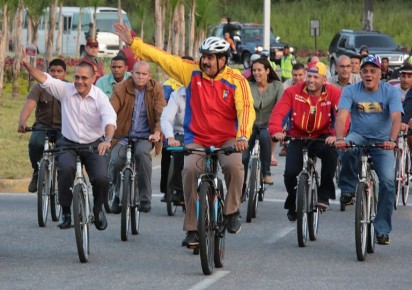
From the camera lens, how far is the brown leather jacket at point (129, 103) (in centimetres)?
1530

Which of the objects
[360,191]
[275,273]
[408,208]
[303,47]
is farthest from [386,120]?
[303,47]

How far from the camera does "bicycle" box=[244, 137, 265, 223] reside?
15820 millimetres

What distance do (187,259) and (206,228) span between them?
3.63 feet

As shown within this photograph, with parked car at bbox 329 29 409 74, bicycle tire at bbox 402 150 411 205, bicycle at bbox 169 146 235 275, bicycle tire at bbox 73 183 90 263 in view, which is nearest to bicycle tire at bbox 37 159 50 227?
bicycle tire at bbox 73 183 90 263

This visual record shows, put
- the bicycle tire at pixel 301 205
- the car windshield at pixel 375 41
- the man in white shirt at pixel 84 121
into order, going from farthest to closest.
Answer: the car windshield at pixel 375 41
the bicycle tire at pixel 301 205
the man in white shirt at pixel 84 121

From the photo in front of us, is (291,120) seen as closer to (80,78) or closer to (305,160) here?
(305,160)

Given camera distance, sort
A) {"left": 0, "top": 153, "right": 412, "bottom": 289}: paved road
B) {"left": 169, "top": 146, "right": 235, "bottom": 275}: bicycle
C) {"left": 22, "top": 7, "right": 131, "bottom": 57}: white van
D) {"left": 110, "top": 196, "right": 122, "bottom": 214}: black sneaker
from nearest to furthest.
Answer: {"left": 0, "top": 153, "right": 412, "bottom": 289}: paved road < {"left": 169, "top": 146, "right": 235, "bottom": 275}: bicycle < {"left": 110, "top": 196, "right": 122, "bottom": 214}: black sneaker < {"left": 22, "top": 7, "right": 131, "bottom": 57}: white van

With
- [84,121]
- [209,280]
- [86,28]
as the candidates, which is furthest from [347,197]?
[86,28]

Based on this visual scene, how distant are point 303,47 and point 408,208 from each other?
53.9 m

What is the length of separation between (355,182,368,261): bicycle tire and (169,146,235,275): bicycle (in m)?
1.14


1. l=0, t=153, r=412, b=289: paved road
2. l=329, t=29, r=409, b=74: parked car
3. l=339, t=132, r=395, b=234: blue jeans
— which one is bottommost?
l=0, t=153, r=412, b=289: paved road

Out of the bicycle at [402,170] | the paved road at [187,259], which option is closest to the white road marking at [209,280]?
the paved road at [187,259]

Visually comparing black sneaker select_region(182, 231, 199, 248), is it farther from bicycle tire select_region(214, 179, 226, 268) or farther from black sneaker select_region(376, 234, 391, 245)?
black sneaker select_region(376, 234, 391, 245)

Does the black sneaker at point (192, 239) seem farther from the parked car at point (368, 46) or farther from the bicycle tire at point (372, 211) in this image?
the parked car at point (368, 46)
